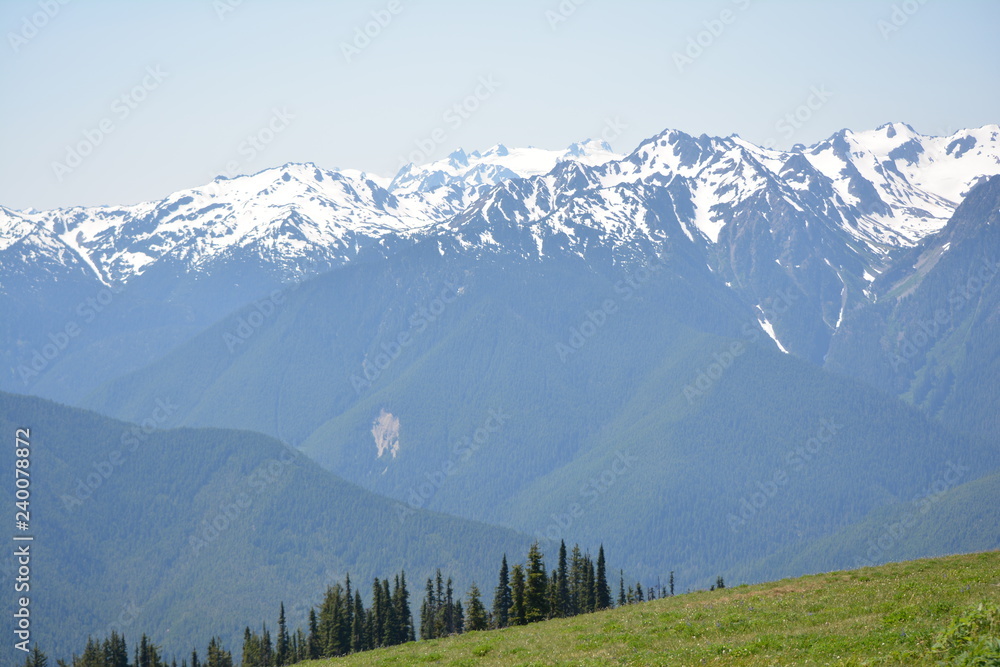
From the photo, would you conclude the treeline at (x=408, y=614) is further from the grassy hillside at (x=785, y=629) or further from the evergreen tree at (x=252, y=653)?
the grassy hillside at (x=785, y=629)

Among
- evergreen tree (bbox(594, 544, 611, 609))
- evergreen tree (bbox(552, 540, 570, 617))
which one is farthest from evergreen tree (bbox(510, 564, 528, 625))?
evergreen tree (bbox(594, 544, 611, 609))

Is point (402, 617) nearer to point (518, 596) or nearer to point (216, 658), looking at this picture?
point (518, 596)

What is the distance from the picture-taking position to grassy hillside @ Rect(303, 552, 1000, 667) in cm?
4075

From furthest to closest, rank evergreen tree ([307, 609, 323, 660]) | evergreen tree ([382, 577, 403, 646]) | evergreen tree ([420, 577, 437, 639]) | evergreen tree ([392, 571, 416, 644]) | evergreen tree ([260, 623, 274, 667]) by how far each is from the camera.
Answer: evergreen tree ([260, 623, 274, 667]) < evergreen tree ([420, 577, 437, 639]) < evergreen tree ([307, 609, 323, 660]) < evergreen tree ([392, 571, 416, 644]) < evergreen tree ([382, 577, 403, 646])

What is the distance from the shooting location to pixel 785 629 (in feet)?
158

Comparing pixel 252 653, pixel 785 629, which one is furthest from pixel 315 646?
pixel 785 629

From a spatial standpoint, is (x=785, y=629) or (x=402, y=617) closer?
(x=785, y=629)

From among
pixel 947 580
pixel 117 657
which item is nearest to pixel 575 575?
pixel 117 657

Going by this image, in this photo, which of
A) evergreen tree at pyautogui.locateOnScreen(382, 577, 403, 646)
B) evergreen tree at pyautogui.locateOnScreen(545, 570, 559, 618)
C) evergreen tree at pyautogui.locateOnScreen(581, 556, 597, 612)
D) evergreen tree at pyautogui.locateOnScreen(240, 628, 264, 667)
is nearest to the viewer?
evergreen tree at pyautogui.locateOnScreen(545, 570, 559, 618)

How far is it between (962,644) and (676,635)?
1897 cm

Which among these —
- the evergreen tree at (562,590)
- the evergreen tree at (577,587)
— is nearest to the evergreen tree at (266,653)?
the evergreen tree at (577,587)

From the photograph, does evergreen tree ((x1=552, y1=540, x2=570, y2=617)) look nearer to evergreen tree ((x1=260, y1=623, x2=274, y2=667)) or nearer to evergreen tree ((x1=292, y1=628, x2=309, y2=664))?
evergreen tree ((x1=292, y1=628, x2=309, y2=664))

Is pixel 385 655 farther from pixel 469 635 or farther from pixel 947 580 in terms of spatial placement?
pixel 947 580

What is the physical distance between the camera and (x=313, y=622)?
133m
